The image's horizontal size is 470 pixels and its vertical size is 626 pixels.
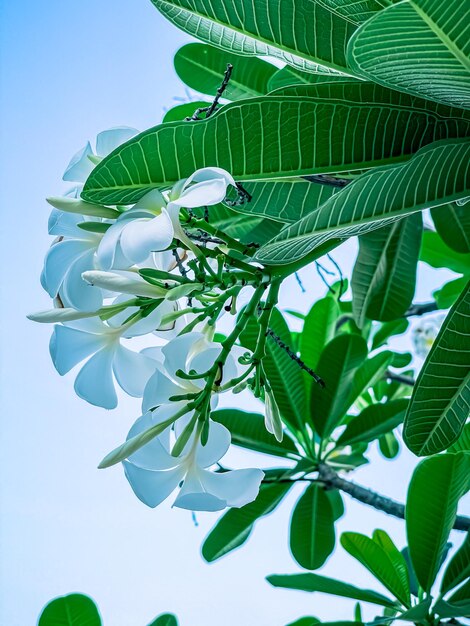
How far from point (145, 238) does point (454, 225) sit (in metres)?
0.72

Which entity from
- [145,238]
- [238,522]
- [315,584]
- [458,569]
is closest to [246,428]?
[238,522]

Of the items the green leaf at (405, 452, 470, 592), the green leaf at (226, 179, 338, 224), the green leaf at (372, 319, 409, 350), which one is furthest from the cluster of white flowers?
the green leaf at (372, 319, 409, 350)

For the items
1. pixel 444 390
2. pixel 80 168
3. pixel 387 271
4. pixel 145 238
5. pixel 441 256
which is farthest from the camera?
pixel 441 256

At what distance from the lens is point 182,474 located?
43cm

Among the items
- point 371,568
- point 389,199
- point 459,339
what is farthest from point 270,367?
point 389,199

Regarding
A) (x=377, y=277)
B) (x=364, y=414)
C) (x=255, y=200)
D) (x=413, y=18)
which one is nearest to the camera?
(x=413, y=18)

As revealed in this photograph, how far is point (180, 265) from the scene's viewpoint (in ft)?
1.51

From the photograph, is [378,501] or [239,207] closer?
[239,207]

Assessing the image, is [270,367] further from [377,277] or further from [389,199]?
[389,199]

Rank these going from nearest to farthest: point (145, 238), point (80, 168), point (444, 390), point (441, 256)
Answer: point (145, 238)
point (80, 168)
point (444, 390)
point (441, 256)

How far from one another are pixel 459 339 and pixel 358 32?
28 cm

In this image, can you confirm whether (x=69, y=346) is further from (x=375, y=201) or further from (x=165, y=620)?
(x=165, y=620)

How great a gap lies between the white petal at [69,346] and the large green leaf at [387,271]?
517 mm

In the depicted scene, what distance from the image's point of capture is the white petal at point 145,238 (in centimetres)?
36
